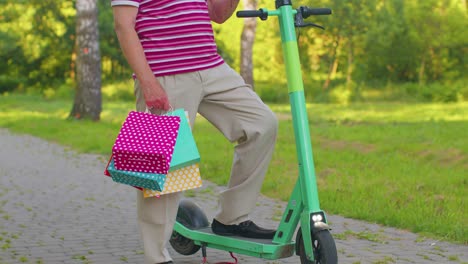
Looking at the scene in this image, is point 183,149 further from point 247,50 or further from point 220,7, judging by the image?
point 247,50

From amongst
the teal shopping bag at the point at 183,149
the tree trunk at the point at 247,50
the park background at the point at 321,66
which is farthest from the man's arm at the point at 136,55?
the tree trunk at the point at 247,50

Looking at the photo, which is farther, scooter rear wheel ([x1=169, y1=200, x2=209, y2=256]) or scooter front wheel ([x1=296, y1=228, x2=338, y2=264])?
scooter rear wheel ([x1=169, y1=200, x2=209, y2=256])

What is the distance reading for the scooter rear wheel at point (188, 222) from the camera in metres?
5.35

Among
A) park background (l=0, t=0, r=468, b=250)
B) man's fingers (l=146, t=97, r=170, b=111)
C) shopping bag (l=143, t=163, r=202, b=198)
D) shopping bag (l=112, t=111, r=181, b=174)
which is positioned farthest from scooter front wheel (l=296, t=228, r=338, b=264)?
park background (l=0, t=0, r=468, b=250)

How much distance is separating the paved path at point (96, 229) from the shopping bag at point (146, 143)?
4.15ft

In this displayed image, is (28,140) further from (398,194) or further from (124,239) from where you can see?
(124,239)

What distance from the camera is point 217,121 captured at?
16.0 feet

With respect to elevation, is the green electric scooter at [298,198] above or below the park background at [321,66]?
above

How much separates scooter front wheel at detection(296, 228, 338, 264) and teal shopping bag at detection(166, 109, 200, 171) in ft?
2.26

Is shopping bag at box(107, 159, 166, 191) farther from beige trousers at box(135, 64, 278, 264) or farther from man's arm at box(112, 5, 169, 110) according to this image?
man's arm at box(112, 5, 169, 110)

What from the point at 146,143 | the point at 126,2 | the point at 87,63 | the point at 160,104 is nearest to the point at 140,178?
the point at 146,143

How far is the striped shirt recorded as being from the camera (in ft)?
15.3

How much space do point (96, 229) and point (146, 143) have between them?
2.70 m

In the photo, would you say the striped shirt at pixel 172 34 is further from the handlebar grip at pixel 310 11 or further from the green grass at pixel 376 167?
the green grass at pixel 376 167
